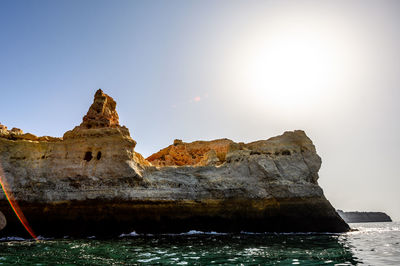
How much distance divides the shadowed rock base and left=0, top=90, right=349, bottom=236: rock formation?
65mm

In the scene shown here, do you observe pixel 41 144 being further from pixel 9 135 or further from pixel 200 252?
pixel 200 252

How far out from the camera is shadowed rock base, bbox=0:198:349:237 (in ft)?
60.6

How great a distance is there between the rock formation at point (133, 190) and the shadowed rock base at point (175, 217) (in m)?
0.06

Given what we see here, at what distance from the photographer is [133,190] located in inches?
760

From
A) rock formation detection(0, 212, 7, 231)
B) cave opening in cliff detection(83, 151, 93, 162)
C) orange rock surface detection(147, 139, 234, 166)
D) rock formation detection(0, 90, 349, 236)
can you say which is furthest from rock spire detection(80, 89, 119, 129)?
rock formation detection(0, 212, 7, 231)

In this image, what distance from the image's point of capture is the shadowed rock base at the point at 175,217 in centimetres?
1847

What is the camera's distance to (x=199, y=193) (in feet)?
66.0

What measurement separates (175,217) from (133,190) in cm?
347

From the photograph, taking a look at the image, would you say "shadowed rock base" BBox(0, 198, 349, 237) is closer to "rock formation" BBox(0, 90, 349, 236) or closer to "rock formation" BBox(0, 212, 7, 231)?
"rock formation" BBox(0, 90, 349, 236)

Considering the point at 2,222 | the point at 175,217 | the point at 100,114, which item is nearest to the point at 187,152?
the point at 100,114

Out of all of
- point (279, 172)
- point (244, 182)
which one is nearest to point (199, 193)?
point (244, 182)

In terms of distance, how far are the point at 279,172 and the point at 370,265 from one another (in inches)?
537

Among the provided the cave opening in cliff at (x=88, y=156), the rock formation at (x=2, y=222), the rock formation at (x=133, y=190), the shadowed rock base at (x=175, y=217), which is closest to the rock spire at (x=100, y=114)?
the rock formation at (x=133, y=190)

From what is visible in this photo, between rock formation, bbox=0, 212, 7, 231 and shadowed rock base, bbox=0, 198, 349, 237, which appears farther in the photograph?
shadowed rock base, bbox=0, 198, 349, 237
